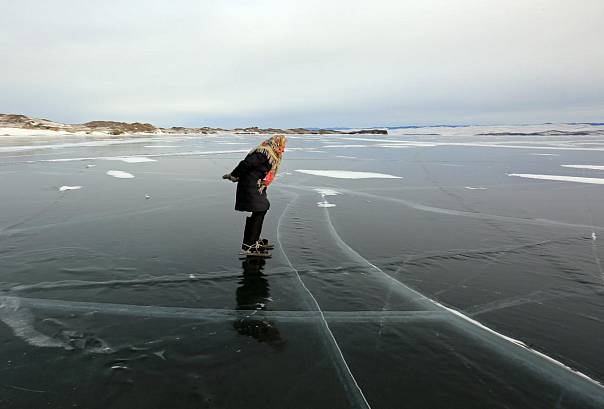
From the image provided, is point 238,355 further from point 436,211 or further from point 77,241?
point 436,211

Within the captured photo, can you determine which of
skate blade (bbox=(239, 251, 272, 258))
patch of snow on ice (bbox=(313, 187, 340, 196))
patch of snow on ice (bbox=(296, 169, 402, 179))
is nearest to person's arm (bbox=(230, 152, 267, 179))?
skate blade (bbox=(239, 251, 272, 258))

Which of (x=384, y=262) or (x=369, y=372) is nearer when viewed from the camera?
(x=369, y=372)

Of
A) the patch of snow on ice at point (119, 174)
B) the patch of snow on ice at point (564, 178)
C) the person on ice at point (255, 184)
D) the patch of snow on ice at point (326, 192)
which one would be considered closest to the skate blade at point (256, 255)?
the person on ice at point (255, 184)

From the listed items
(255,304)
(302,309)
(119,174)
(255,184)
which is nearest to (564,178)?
(255,184)

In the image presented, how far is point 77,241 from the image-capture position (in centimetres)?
577

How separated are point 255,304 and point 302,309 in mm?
482

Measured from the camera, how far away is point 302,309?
3.76 meters

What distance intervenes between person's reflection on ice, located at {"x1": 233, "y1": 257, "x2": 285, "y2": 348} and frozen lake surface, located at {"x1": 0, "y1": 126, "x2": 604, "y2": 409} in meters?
0.02

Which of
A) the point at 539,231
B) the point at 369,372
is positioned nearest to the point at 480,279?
the point at 369,372

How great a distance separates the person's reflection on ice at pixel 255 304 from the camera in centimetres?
326

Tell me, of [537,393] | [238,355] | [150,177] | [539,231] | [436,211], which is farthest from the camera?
[150,177]

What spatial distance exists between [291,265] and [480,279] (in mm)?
2322

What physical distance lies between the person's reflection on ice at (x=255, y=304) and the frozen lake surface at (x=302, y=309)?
2cm

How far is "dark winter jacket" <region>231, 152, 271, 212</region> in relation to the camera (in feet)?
17.1
